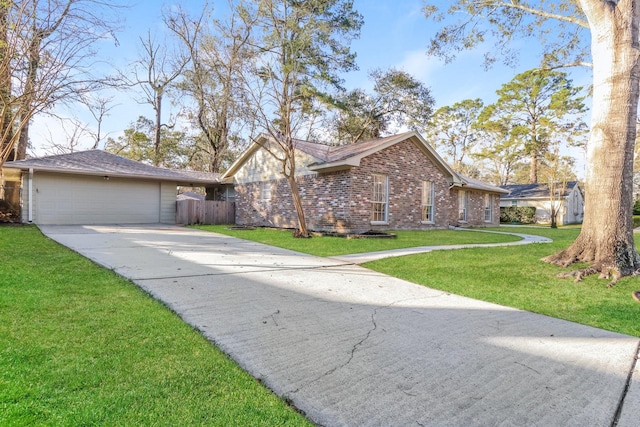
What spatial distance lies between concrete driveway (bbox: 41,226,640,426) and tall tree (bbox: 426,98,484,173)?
36.9m

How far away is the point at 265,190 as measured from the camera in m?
17.2

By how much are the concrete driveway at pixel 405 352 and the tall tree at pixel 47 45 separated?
6213mm

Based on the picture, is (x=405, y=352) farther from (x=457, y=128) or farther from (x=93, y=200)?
(x=457, y=128)

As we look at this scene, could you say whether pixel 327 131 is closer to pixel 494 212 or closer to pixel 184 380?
pixel 494 212

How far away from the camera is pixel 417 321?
12.3ft

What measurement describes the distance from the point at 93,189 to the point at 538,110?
3718 centimetres

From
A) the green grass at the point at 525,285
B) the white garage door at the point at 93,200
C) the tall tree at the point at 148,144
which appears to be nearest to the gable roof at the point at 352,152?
the green grass at the point at 525,285

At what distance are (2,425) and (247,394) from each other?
1221mm

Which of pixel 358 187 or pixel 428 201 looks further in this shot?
pixel 428 201

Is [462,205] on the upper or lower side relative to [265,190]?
lower

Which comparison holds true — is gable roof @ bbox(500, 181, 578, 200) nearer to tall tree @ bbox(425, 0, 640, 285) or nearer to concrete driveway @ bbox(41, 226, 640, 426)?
tall tree @ bbox(425, 0, 640, 285)

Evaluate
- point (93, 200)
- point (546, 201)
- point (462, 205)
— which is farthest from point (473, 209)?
point (93, 200)

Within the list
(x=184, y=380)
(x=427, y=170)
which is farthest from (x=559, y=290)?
(x=427, y=170)

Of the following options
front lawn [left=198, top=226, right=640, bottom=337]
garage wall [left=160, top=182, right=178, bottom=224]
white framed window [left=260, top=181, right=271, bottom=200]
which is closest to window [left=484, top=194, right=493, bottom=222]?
white framed window [left=260, top=181, right=271, bottom=200]
